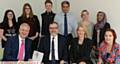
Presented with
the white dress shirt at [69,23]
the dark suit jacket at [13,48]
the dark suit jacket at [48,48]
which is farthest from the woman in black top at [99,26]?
the dark suit jacket at [13,48]

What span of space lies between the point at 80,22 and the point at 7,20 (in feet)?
4.48

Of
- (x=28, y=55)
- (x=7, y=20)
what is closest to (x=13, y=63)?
(x=28, y=55)

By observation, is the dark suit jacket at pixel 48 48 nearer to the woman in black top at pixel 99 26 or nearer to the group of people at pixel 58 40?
the group of people at pixel 58 40

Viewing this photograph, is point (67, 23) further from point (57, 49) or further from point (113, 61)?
point (113, 61)

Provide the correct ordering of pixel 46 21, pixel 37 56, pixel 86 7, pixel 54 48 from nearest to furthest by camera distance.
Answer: pixel 37 56, pixel 54 48, pixel 46 21, pixel 86 7

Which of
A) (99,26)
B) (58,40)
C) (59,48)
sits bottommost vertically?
(59,48)

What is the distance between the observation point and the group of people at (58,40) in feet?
16.0

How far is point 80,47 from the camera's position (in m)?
5.23

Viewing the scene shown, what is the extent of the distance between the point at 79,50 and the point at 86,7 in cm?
179

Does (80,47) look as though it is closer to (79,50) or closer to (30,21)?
(79,50)

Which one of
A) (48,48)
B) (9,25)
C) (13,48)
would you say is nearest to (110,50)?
(48,48)

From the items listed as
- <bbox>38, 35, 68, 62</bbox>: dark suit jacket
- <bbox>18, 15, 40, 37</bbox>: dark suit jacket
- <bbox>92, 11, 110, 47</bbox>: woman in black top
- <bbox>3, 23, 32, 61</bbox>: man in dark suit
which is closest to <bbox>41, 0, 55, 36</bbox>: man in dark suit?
<bbox>18, 15, 40, 37</bbox>: dark suit jacket

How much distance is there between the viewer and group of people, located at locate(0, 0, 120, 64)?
488 cm

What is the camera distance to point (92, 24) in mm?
6223
